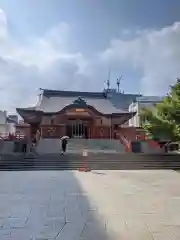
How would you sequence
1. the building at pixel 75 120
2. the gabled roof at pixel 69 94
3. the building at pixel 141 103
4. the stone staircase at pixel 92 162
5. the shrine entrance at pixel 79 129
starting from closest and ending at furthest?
1. the stone staircase at pixel 92 162
2. the building at pixel 75 120
3. the shrine entrance at pixel 79 129
4. the gabled roof at pixel 69 94
5. the building at pixel 141 103

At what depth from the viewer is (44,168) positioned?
15297mm

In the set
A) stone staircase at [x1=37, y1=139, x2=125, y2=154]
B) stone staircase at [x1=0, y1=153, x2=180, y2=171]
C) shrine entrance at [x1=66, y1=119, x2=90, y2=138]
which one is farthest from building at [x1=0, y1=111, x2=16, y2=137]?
stone staircase at [x1=0, y1=153, x2=180, y2=171]

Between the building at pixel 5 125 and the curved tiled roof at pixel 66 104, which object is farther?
the building at pixel 5 125

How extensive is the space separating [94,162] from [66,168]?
203 cm

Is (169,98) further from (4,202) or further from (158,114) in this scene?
(4,202)

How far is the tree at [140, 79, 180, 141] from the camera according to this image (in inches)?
544

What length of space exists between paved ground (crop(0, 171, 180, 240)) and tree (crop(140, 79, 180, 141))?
17.4 feet

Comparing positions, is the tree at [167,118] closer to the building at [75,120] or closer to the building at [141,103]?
the building at [75,120]

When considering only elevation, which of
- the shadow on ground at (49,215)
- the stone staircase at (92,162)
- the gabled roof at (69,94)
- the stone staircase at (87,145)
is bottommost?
the shadow on ground at (49,215)

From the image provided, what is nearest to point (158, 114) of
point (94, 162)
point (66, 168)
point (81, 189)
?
point (94, 162)

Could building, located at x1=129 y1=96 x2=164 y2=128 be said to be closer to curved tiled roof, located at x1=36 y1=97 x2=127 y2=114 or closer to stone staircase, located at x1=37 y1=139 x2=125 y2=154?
curved tiled roof, located at x1=36 y1=97 x2=127 y2=114

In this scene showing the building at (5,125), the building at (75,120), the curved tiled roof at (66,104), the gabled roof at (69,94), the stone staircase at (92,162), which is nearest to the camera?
the stone staircase at (92,162)

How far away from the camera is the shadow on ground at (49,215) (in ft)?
15.2

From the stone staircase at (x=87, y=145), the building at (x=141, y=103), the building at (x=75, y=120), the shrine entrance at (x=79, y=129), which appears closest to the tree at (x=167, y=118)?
the stone staircase at (x=87, y=145)
